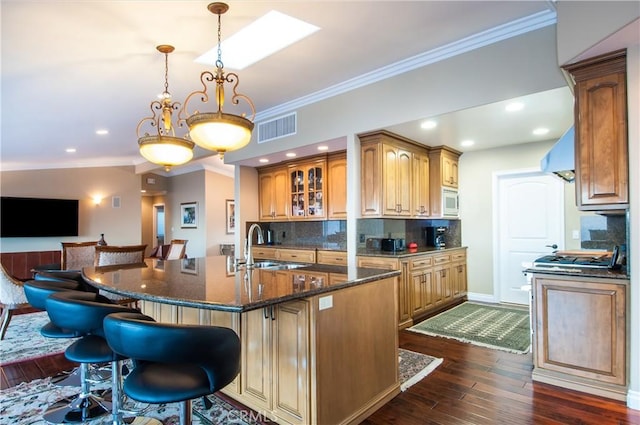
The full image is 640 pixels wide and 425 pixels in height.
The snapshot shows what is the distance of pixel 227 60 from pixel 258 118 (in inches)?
76.9

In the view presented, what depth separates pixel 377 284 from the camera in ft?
8.08

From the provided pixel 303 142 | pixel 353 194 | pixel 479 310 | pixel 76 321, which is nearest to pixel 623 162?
pixel 353 194

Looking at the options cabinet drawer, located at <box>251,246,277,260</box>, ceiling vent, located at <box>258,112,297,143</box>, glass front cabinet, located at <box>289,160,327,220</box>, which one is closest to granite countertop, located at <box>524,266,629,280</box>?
glass front cabinet, located at <box>289,160,327,220</box>

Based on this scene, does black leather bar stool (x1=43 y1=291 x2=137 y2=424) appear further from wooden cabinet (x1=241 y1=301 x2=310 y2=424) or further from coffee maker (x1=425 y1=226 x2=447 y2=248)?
coffee maker (x1=425 y1=226 x2=447 y2=248)

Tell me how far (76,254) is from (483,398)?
5.51 metres

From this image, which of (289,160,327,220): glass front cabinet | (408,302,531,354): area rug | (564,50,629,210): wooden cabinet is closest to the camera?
(564,50,629,210): wooden cabinet

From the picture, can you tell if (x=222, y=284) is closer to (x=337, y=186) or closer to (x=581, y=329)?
(x=581, y=329)

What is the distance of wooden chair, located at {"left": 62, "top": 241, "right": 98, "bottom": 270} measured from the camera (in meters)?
5.05

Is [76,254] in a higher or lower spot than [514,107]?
lower

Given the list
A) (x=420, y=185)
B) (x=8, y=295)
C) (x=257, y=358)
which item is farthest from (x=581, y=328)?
(x=8, y=295)

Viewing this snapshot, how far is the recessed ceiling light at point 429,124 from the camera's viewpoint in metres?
3.83

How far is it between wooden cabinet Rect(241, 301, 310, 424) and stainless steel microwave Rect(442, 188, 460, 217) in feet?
12.7

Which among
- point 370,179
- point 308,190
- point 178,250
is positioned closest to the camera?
point 370,179

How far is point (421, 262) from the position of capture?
454 centimetres
